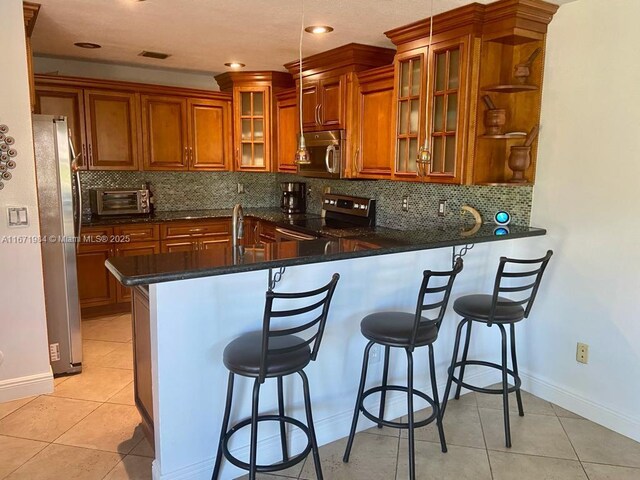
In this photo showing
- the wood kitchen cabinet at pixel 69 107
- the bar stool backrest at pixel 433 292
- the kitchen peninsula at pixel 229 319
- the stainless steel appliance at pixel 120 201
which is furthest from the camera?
the stainless steel appliance at pixel 120 201

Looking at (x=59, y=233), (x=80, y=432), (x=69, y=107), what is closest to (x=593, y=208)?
(x=80, y=432)

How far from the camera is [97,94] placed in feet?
14.9

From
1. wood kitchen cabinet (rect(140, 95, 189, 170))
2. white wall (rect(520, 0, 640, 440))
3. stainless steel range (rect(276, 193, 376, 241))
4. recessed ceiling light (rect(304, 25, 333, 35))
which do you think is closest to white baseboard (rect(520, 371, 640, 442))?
white wall (rect(520, 0, 640, 440))

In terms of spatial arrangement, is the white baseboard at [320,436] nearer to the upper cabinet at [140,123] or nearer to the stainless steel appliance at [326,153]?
the stainless steel appliance at [326,153]

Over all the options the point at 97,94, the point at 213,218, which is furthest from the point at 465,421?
the point at 97,94

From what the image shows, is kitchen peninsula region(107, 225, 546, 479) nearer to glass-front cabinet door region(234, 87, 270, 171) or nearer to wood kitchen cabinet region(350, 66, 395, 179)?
wood kitchen cabinet region(350, 66, 395, 179)

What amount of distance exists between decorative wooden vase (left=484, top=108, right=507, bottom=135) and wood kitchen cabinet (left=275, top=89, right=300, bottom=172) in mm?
2145

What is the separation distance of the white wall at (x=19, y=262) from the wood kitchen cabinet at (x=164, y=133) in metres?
1.98

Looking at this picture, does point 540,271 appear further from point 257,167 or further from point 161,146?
point 161,146

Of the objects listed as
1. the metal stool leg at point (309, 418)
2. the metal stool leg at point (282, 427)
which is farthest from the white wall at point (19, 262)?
the metal stool leg at point (309, 418)

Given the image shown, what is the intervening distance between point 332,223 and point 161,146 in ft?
6.37

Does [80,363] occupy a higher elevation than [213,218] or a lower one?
lower

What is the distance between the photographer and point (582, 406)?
293 cm

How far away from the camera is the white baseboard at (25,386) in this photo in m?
3.02
